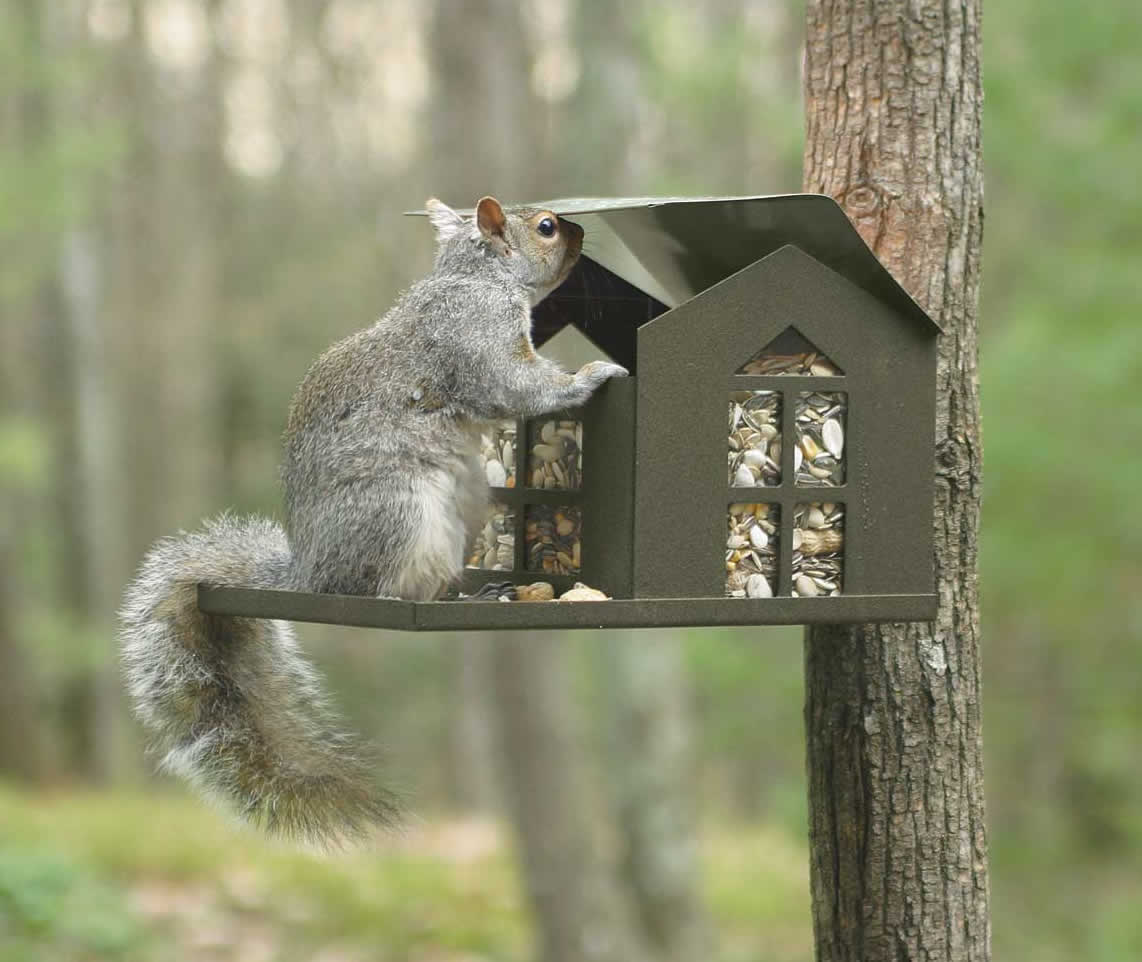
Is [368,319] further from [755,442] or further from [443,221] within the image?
[755,442]

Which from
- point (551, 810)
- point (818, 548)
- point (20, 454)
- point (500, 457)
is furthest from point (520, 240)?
point (20, 454)

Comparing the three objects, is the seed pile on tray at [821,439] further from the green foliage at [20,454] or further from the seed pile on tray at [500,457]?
the green foliage at [20,454]

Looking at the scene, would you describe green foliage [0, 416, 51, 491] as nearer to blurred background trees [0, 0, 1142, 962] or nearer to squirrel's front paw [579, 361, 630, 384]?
blurred background trees [0, 0, 1142, 962]

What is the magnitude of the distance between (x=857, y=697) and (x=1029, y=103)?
4808mm

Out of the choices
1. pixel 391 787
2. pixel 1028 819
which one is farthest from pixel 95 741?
pixel 391 787

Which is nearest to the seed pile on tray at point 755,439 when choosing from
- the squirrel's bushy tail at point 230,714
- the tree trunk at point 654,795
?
the squirrel's bushy tail at point 230,714

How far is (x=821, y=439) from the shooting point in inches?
93.6

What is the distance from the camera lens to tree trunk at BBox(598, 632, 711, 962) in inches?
262

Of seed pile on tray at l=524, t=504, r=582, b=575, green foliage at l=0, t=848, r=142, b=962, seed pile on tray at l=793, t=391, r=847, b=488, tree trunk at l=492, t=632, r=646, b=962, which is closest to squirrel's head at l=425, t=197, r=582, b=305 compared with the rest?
seed pile on tray at l=524, t=504, r=582, b=575

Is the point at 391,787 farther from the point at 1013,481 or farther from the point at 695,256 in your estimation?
the point at 1013,481

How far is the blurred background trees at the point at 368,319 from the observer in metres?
6.45

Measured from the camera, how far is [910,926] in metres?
2.50

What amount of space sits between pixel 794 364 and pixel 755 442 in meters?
0.14

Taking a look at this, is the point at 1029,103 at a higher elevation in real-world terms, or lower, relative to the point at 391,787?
higher
